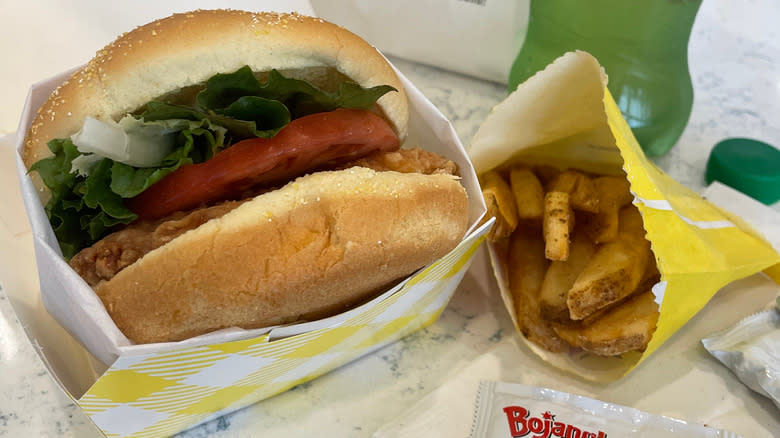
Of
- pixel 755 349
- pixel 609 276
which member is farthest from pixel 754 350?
pixel 609 276

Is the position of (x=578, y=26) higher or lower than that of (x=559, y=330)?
higher

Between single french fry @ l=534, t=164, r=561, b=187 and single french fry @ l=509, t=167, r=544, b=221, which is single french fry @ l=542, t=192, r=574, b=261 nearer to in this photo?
single french fry @ l=509, t=167, r=544, b=221

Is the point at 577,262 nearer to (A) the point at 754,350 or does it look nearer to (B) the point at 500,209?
(B) the point at 500,209

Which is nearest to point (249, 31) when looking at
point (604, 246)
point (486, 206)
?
point (486, 206)

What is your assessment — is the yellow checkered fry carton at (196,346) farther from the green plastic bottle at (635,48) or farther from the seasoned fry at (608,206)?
the green plastic bottle at (635,48)

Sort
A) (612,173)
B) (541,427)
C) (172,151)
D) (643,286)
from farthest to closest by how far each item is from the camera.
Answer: (612,173) → (643,286) → (541,427) → (172,151)

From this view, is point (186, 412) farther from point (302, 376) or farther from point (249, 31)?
point (249, 31)
